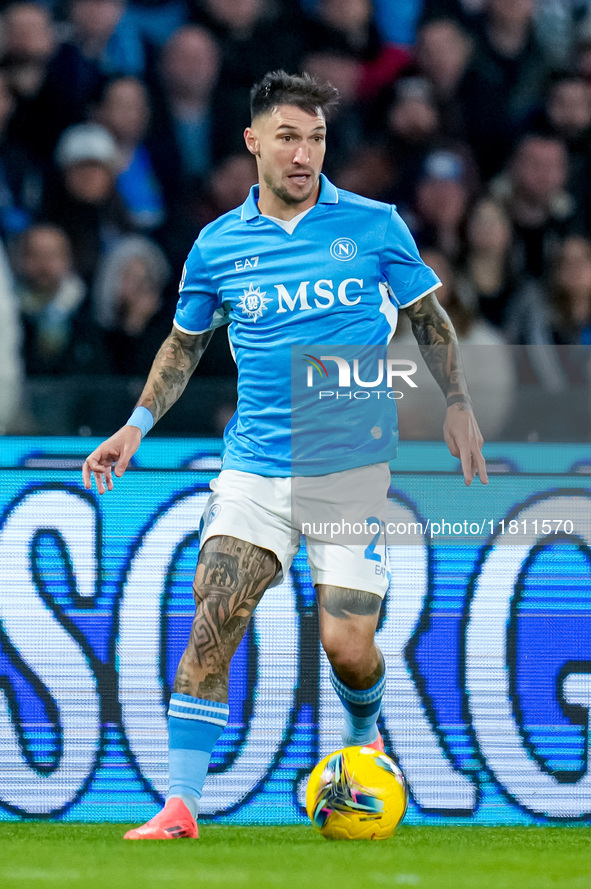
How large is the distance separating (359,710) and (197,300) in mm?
1281

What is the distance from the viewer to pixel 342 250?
3.54m

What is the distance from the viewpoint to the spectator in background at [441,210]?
231 inches

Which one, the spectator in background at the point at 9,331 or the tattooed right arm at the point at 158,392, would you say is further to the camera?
the spectator in background at the point at 9,331

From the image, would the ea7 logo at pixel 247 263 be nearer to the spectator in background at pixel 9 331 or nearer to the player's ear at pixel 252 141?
the player's ear at pixel 252 141

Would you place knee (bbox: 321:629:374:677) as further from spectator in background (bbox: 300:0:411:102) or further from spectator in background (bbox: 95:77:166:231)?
spectator in background (bbox: 300:0:411:102)

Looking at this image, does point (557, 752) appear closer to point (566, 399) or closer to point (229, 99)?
point (566, 399)

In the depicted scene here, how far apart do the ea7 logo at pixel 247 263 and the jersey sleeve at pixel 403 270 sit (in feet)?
1.21

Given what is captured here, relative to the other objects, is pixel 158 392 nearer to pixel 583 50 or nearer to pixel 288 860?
pixel 288 860

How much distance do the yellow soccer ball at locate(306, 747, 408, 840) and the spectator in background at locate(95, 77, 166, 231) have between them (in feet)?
10.4

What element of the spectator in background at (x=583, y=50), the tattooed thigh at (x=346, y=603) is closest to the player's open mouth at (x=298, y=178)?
the tattooed thigh at (x=346, y=603)

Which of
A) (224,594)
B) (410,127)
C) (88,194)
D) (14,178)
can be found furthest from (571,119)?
(224,594)

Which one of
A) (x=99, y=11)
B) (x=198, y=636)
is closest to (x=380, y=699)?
(x=198, y=636)

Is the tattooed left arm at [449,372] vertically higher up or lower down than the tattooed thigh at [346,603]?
higher up

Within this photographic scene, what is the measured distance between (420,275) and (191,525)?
1072 millimetres
